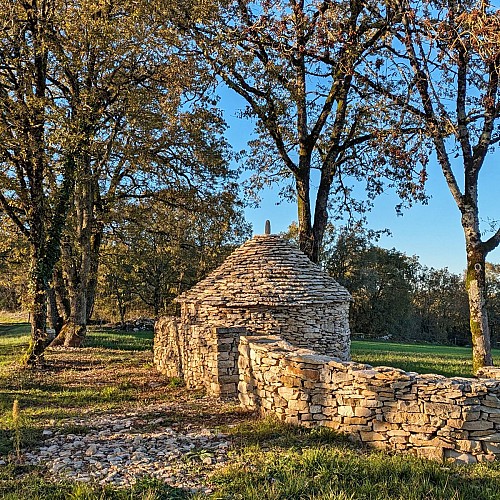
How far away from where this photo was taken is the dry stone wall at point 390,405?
5.88 m

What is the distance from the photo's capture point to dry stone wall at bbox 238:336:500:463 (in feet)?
19.3

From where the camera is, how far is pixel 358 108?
16.2 m

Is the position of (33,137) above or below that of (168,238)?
above

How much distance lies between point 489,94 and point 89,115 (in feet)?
33.4

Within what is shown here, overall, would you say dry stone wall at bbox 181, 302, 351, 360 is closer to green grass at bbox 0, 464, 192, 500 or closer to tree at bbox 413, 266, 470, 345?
green grass at bbox 0, 464, 192, 500

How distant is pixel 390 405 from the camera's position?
6312 mm

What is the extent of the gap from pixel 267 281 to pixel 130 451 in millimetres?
6783

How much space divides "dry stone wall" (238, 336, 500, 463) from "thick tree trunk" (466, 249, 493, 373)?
564cm

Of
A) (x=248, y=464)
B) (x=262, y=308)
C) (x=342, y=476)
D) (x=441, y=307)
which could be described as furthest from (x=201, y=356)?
(x=441, y=307)

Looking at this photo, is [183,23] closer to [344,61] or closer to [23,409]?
[344,61]

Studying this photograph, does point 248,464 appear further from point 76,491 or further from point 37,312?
point 37,312

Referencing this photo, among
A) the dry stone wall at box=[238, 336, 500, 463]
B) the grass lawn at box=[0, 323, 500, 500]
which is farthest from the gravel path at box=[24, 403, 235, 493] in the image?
the dry stone wall at box=[238, 336, 500, 463]

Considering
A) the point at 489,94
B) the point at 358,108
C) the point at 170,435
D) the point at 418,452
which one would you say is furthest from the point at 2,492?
the point at 358,108

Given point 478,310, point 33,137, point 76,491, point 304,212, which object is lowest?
point 76,491
